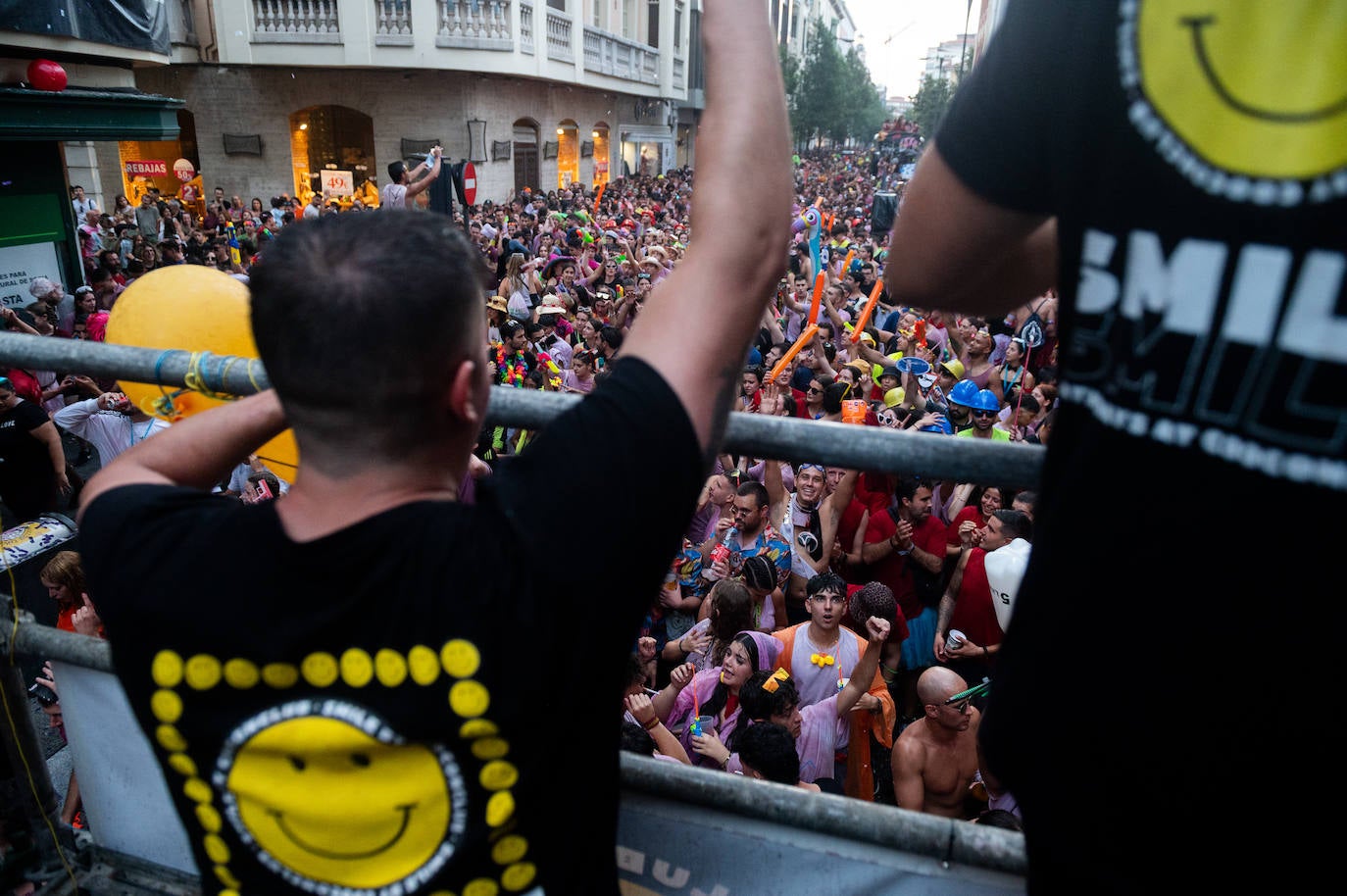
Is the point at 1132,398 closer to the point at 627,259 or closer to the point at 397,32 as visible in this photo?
the point at 627,259

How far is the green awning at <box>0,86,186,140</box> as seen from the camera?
12.0m

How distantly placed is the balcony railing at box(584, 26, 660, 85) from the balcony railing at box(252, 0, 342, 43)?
27.7ft

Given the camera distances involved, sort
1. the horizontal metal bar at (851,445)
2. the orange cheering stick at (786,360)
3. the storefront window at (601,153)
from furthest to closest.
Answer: the storefront window at (601,153), the orange cheering stick at (786,360), the horizontal metal bar at (851,445)

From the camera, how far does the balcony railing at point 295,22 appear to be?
23797mm

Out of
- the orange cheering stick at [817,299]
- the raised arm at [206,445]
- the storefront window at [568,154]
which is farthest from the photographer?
the storefront window at [568,154]

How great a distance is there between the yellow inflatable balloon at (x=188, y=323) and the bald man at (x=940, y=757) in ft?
10.9

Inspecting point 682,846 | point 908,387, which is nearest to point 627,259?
point 908,387

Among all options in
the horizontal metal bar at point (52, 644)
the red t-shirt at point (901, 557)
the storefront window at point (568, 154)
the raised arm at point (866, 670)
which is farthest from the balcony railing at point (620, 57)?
the horizontal metal bar at point (52, 644)

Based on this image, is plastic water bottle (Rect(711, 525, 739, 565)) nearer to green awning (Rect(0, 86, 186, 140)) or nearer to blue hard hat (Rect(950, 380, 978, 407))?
blue hard hat (Rect(950, 380, 978, 407))

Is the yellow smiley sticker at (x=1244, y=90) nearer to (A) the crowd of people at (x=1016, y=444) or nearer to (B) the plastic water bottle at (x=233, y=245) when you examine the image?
(A) the crowd of people at (x=1016, y=444)

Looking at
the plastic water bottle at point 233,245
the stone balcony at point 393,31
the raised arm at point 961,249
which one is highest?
the stone balcony at point 393,31

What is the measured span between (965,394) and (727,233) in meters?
6.79

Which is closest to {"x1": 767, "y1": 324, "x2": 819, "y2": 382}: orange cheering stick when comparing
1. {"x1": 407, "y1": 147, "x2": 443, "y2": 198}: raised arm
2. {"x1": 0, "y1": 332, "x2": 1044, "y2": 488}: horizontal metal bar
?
{"x1": 407, "y1": 147, "x2": 443, "y2": 198}: raised arm

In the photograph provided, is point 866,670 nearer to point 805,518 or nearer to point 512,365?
point 805,518
